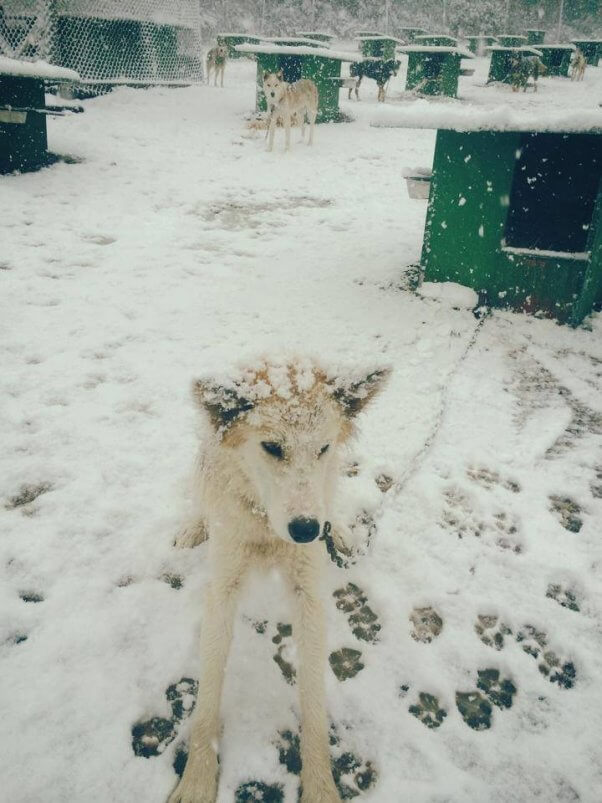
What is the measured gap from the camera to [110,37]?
13633mm

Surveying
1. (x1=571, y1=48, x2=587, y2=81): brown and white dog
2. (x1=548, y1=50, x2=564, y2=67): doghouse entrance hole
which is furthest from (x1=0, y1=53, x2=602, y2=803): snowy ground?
(x1=548, y1=50, x2=564, y2=67): doghouse entrance hole

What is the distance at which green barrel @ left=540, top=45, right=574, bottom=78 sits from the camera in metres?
24.5

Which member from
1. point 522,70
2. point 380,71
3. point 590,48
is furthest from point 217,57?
point 590,48

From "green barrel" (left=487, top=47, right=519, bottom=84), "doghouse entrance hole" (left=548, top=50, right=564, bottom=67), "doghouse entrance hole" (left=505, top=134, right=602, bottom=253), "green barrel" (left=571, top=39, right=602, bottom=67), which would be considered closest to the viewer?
"doghouse entrance hole" (left=505, top=134, right=602, bottom=253)

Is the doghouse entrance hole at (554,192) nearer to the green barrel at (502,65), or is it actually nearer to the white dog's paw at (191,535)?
the white dog's paw at (191,535)

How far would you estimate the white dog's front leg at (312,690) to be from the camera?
1.46m

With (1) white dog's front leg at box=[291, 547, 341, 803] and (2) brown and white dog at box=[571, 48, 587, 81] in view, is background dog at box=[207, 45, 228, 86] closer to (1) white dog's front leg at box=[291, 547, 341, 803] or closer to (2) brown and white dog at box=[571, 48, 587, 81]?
(2) brown and white dog at box=[571, 48, 587, 81]

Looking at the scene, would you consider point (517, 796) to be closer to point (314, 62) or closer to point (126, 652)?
point (126, 652)

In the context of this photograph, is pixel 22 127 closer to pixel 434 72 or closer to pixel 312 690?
pixel 312 690

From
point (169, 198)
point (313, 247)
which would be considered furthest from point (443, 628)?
point (169, 198)

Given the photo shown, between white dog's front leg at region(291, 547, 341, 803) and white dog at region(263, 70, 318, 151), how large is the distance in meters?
10.8

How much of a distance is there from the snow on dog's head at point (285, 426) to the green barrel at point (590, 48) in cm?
3472

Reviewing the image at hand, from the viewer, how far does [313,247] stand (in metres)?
6.20

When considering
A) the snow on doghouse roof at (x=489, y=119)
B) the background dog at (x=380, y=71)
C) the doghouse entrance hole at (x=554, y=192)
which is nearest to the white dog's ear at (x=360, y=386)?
the snow on doghouse roof at (x=489, y=119)
